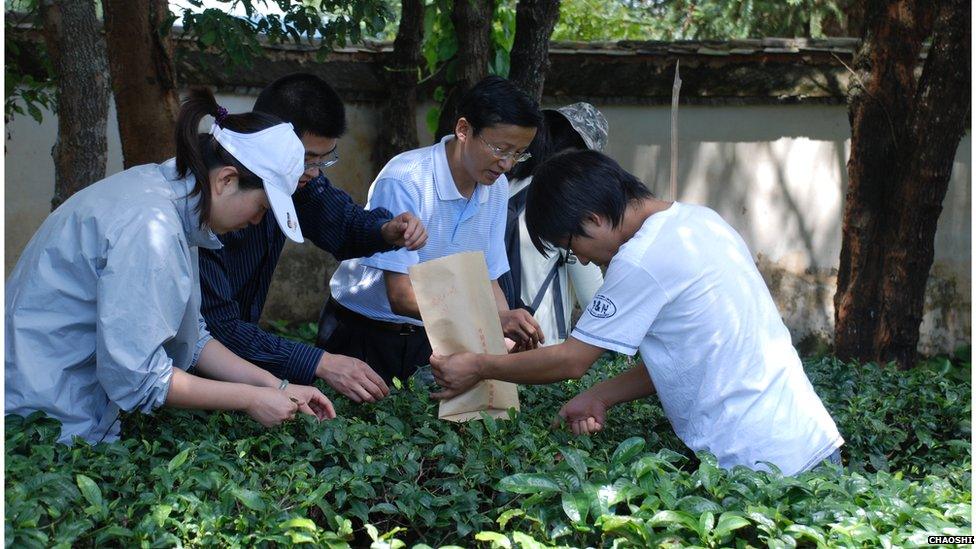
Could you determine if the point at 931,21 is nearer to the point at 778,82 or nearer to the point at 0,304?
the point at 778,82

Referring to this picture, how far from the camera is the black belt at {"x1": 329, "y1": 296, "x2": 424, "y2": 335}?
3.88 metres

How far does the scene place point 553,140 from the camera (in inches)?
172

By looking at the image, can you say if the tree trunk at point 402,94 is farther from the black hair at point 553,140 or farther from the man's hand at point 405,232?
the man's hand at point 405,232

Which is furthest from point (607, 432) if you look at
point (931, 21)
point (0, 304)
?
point (931, 21)

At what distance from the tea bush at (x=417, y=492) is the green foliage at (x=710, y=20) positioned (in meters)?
8.23

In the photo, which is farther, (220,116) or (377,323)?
(377,323)

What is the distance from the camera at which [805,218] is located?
8133 millimetres

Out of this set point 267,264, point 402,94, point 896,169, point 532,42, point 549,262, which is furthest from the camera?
point 402,94

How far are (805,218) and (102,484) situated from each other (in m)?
6.64

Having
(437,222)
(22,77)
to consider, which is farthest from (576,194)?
(22,77)

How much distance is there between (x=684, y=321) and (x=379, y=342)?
1.48m

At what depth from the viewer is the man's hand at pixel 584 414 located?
3.06 metres

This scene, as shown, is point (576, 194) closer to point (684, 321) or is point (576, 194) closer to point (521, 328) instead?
point (684, 321)

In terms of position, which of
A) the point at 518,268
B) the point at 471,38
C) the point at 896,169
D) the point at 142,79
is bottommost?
the point at 518,268
